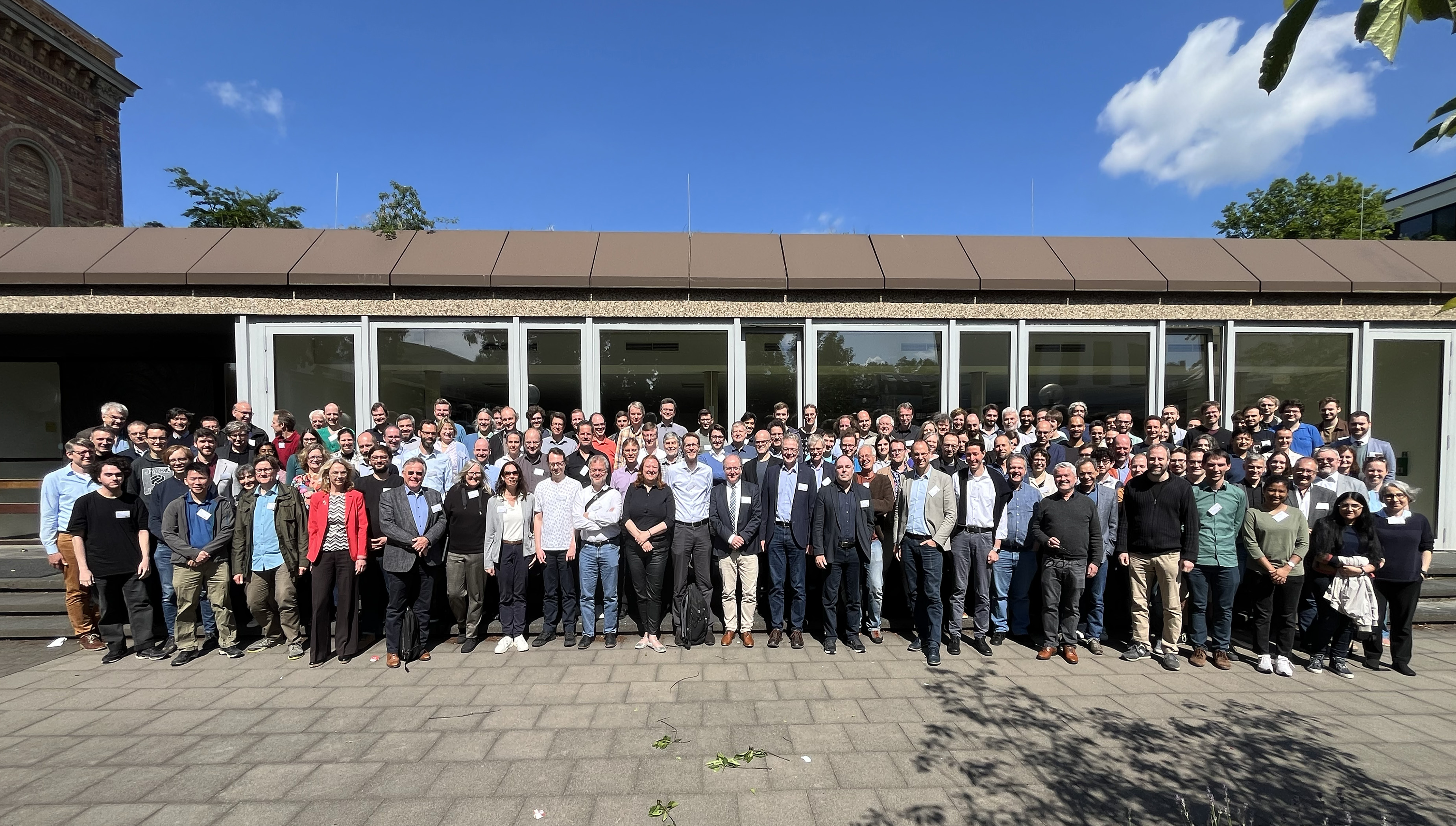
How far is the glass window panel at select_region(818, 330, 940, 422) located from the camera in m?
8.18

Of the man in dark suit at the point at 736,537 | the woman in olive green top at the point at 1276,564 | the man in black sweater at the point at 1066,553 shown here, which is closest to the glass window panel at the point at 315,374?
the man in dark suit at the point at 736,537

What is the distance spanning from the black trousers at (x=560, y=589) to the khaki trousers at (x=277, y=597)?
7.38 feet

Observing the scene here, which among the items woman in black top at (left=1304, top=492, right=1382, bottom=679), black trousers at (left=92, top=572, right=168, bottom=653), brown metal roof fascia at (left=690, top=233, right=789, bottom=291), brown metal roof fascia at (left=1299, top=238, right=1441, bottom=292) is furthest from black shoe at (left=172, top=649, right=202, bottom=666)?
brown metal roof fascia at (left=1299, top=238, right=1441, bottom=292)

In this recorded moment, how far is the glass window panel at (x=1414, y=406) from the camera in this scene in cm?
806

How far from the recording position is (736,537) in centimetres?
571

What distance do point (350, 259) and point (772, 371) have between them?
568 centimetres

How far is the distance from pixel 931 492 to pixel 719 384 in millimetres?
3429

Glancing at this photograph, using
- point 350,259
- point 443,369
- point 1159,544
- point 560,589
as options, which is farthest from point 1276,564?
point 350,259

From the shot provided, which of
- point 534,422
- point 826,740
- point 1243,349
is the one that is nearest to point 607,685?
point 826,740

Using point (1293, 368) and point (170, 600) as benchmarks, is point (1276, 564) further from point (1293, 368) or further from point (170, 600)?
point (170, 600)

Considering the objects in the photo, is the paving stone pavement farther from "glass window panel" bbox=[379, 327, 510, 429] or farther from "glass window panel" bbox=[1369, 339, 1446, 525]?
"glass window panel" bbox=[1369, 339, 1446, 525]

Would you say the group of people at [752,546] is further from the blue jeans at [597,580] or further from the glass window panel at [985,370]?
the glass window panel at [985,370]

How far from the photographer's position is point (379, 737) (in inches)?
159

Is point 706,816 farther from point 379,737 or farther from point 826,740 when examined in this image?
point 379,737
